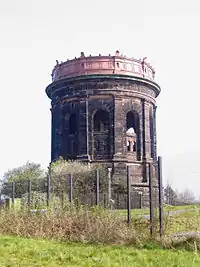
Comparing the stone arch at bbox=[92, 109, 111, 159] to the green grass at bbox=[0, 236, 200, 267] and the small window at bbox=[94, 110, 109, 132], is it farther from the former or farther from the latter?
the green grass at bbox=[0, 236, 200, 267]

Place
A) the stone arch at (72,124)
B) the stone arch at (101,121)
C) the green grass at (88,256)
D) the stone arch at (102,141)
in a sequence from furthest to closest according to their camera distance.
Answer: the stone arch at (72,124) → the stone arch at (101,121) → the stone arch at (102,141) → the green grass at (88,256)

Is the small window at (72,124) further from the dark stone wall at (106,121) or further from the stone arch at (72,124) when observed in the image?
the dark stone wall at (106,121)

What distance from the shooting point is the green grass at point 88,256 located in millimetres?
6383

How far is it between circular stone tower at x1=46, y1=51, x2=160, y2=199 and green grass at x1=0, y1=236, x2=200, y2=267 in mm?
24907

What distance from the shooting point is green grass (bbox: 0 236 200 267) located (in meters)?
6.38

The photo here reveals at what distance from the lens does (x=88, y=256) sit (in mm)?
7020

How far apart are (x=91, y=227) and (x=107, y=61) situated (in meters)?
26.3

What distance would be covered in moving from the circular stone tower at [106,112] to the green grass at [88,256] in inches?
981

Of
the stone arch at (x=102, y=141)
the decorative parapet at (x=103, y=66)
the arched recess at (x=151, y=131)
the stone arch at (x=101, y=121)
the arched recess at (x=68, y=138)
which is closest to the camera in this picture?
the stone arch at (x=102, y=141)

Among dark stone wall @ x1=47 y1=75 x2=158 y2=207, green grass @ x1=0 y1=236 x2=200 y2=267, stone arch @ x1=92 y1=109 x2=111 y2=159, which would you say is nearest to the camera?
green grass @ x1=0 y1=236 x2=200 y2=267

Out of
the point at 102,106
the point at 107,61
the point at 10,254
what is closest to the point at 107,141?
the point at 102,106

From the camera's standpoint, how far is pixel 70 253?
715 cm

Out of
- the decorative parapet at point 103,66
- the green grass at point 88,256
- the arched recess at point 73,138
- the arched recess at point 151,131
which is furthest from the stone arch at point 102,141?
the green grass at point 88,256

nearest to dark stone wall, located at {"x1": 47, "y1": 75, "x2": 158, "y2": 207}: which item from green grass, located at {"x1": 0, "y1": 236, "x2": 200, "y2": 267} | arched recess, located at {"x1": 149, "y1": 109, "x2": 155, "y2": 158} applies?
arched recess, located at {"x1": 149, "y1": 109, "x2": 155, "y2": 158}
